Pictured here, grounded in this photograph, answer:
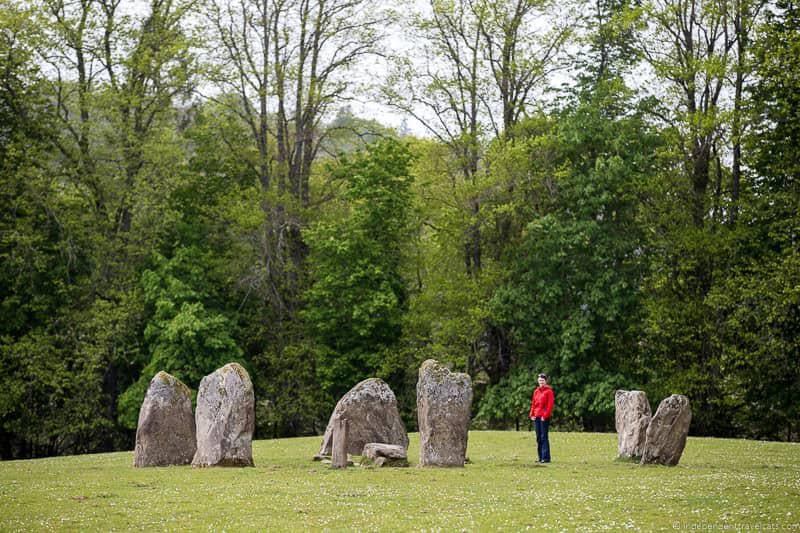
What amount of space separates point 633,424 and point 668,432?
162cm

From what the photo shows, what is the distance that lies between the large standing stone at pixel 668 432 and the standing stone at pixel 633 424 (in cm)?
85

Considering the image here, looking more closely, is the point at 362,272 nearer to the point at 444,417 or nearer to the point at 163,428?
the point at 163,428

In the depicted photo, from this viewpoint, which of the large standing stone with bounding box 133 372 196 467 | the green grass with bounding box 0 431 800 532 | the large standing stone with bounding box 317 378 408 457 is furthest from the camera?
the large standing stone with bounding box 317 378 408 457

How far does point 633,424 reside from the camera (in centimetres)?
2392

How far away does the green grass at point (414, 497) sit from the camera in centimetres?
1403

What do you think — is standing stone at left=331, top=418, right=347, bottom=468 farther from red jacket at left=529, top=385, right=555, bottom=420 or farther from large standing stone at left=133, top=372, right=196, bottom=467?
red jacket at left=529, top=385, right=555, bottom=420

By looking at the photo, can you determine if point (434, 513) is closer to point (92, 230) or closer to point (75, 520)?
point (75, 520)

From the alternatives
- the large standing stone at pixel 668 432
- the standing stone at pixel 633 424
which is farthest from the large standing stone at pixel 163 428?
the large standing stone at pixel 668 432

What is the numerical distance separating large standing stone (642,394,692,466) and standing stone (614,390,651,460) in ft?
2.78

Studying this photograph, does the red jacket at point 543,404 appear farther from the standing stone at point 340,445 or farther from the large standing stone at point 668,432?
the standing stone at point 340,445

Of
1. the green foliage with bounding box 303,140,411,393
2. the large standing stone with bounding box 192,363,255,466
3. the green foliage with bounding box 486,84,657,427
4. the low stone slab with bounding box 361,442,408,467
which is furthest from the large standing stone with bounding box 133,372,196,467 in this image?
the green foliage with bounding box 486,84,657,427

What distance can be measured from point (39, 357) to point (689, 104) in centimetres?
3125

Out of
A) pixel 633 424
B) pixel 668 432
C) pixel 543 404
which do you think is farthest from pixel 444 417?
pixel 668 432

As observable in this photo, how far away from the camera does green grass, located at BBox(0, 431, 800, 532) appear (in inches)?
552
